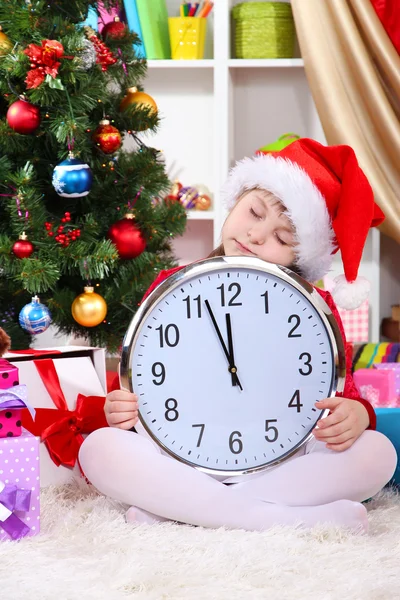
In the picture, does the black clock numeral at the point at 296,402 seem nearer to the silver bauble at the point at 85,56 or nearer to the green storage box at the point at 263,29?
the silver bauble at the point at 85,56

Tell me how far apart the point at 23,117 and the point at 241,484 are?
885mm

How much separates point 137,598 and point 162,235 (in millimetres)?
1065

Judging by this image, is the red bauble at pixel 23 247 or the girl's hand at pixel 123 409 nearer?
the girl's hand at pixel 123 409

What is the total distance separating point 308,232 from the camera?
129 cm

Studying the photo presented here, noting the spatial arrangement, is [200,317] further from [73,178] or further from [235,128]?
[235,128]

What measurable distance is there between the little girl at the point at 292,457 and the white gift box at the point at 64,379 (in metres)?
0.18

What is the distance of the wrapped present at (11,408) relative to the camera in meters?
1.13

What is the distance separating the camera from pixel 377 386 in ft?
5.93

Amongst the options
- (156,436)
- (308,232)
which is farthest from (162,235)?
(156,436)

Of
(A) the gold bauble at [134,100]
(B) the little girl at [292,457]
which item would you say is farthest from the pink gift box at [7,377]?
(A) the gold bauble at [134,100]

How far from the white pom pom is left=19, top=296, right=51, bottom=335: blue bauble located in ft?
2.13

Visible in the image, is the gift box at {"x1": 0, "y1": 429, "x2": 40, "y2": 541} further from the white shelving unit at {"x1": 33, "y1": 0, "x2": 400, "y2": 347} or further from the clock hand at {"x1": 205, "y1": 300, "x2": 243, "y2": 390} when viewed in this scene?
the white shelving unit at {"x1": 33, "y1": 0, "x2": 400, "y2": 347}

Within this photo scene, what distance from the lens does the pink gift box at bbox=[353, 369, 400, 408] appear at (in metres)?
1.80

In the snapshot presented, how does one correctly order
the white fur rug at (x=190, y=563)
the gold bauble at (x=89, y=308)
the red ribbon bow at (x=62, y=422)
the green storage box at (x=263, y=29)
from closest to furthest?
1. the white fur rug at (x=190, y=563)
2. the red ribbon bow at (x=62, y=422)
3. the gold bauble at (x=89, y=308)
4. the green storage box at (x=263, y=29)
